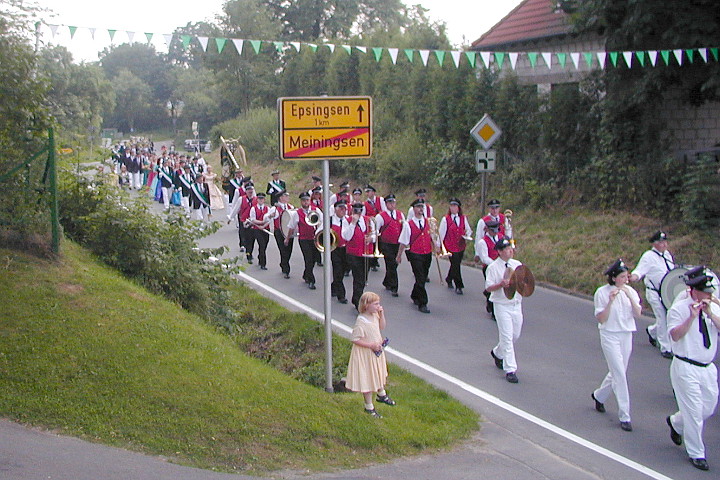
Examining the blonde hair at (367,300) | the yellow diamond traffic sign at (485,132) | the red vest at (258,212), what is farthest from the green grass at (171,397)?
the yellow diamond traffic sign at (485,132)

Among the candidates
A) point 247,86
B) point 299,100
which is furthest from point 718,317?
point 247,86

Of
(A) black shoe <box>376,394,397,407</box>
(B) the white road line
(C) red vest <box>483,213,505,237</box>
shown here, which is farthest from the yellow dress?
(C) red vest <box>483,213,505,237</box>

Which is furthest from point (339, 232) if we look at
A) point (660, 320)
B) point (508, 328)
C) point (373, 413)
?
point (373, 413)

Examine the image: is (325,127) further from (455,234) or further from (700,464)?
(455,234)

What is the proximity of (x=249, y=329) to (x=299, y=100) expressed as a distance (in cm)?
528

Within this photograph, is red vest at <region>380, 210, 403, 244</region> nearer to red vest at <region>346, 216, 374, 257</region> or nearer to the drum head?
red vest at <region>346, 216, 374, 257</region>

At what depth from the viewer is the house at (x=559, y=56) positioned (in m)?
20.4

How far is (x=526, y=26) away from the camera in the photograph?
83.3ft

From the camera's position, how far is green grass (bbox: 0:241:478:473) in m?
6.99

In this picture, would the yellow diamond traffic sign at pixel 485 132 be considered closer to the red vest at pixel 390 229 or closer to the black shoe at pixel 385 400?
the red vest at pixel 390 229

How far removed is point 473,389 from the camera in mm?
10039

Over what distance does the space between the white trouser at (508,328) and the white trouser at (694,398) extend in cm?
265

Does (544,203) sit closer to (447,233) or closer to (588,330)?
(447,233)

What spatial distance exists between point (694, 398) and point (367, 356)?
3.09 metres
